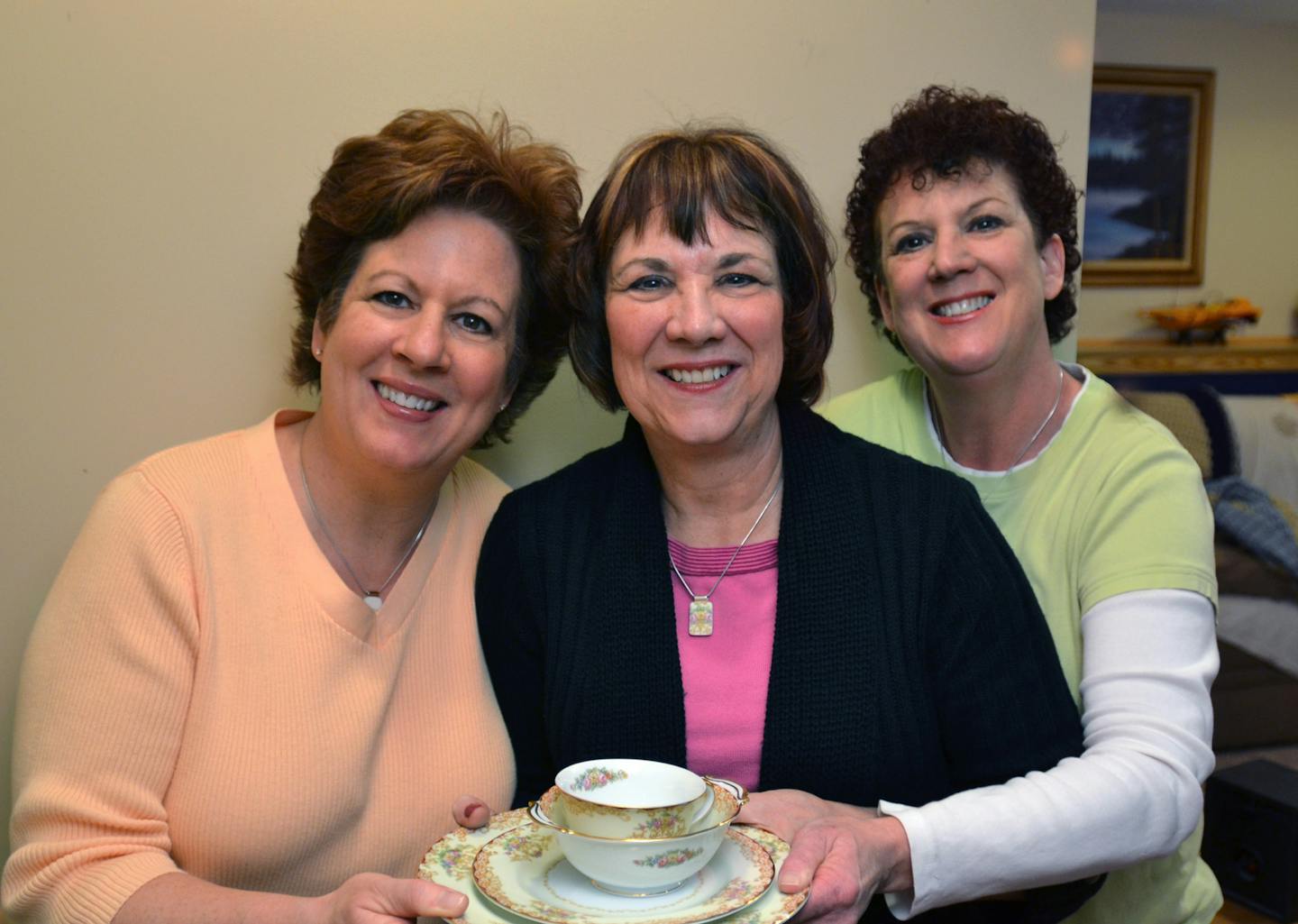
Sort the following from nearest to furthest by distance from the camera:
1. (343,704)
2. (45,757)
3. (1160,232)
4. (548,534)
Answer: (45,757)
(343,704)
(548,534)
(1160,232)

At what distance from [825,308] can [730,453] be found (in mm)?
246

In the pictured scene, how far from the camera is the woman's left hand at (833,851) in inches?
42.2

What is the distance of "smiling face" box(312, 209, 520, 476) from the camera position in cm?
142

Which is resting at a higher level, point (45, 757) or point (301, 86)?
point (301, 86)

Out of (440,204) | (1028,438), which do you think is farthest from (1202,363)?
(440,204)

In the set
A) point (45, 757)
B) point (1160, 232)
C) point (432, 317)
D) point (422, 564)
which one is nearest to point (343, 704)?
point (422, 564)

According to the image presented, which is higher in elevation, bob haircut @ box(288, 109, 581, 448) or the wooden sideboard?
bob haircut @ box(288, 109, 581, 448)

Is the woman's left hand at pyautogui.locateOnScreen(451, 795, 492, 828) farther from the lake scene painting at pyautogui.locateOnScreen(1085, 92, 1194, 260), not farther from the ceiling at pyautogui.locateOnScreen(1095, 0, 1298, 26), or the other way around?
the ceiling at pyautogui.locateOnScreen(1095, 0, 1298, 26)

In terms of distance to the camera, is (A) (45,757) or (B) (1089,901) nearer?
(A) (45,757)

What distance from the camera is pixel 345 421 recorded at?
1.44 metres

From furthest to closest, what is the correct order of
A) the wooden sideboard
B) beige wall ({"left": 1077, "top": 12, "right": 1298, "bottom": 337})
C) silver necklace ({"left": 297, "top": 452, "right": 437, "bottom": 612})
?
beige wall ({"left": 1077, "top": 12, "right": 1298, "bottom": 337}), the wooden sideboard, silver necklace ({"left": 297, "top": 452, "right": 437, "bottom": 612})

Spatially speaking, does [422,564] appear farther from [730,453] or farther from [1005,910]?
[1005,910]

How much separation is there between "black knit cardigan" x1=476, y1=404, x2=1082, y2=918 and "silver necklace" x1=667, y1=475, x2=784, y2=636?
0.04 m

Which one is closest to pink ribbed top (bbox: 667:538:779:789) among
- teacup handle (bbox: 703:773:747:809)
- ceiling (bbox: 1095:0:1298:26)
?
teacup handle (bbox: 703:773:747:809)
